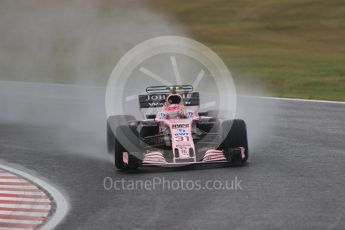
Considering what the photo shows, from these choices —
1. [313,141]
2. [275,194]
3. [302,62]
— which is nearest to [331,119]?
[313,141]

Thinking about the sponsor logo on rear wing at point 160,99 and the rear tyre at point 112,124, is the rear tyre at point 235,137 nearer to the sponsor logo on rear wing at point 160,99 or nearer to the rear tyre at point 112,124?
the sponsor logo on rear wing at point 160,99

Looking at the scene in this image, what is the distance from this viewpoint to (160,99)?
16.4m

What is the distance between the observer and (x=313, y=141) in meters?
17.3

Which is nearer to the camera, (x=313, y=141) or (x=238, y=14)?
(x=313, y=141)

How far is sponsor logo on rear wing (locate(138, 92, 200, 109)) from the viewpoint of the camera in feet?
53.2

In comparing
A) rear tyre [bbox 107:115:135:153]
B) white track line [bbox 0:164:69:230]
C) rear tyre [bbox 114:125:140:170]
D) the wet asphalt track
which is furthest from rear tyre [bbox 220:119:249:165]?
white track line [bbox 0:164:69:230]

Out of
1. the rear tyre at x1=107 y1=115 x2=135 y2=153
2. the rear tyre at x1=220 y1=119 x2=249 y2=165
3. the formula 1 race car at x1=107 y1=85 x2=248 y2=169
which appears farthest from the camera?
the rear tyre at x1=107 y1=115 x2=135 y2=153

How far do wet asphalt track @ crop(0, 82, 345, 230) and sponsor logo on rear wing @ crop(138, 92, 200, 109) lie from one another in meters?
1.23

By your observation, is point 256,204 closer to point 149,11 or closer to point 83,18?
point 83,18

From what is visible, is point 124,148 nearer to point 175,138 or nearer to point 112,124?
point 175,138

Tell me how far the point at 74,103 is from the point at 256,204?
14063mm

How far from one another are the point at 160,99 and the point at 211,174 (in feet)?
9.51

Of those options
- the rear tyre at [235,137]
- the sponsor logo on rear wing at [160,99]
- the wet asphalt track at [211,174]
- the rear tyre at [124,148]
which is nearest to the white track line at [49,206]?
the wet asphalt track at [211,174]

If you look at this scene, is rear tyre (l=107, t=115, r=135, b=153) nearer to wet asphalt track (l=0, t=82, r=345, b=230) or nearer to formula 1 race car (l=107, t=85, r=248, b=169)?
formula 1 race car (l=107, t=85, r=248, b=169)
